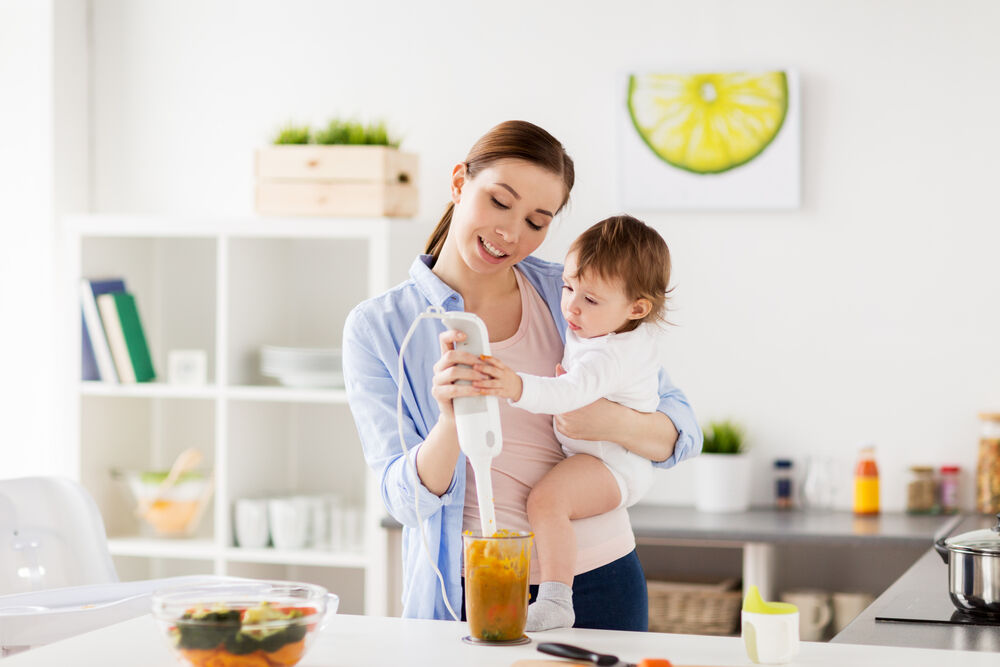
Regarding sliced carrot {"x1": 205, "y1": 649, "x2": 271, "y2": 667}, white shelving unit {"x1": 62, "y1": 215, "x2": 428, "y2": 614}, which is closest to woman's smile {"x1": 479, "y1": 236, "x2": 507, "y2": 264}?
sliced carrot {"x1": 205, "y1": 649, "x2": 271, "y2": 667}

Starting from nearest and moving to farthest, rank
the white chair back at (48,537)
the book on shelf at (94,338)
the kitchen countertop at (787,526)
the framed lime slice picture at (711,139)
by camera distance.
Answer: the white chair back at (48,537) < the kitchen countertop at (787,526) < the framed lime slice picture at (711,139) < the book on shelf at (94,338)

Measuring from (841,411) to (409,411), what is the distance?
194 centimetres

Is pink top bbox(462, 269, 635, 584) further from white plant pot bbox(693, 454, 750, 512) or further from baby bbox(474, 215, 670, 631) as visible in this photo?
white plant pot bbox(693, 454, 750, 512)

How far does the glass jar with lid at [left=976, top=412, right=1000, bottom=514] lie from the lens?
3189 mm

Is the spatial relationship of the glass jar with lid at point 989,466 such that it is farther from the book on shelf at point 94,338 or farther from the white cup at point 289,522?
the book on shelf at point 94,338

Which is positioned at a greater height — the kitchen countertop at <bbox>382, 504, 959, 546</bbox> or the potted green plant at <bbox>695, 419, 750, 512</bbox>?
the potted green plant at <bbox>695, 419, 750, 512</bbox>

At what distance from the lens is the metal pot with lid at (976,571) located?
1.78m

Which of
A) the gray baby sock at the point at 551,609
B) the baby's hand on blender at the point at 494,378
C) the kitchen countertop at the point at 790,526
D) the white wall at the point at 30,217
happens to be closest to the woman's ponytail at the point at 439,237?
the baby's hand on blender at the point at 494,378

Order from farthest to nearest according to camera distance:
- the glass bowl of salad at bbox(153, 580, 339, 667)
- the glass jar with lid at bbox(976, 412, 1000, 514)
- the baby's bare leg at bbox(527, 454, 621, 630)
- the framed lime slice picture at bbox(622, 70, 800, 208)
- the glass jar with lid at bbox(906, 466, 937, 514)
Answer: the framed lime slice picture at bbox(622, 70, 800, 208) → the glass jar with lid at bbox(906, 466, 937, 514) → the glass jar with lid at bbox(976, 412, 1000, 514) → the baby's bare leg at bbox(527, 454, 621, 630) → the glass bowl of salad at bbox(153, 580, 339, 667)

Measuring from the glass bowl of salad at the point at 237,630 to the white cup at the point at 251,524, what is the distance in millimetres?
2110

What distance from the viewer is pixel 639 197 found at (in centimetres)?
352

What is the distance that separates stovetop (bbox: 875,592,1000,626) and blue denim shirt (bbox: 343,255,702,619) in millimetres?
416

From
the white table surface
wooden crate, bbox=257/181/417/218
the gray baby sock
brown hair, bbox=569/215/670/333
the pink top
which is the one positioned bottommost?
the white table surface

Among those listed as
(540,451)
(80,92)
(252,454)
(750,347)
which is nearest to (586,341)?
(540,451)
